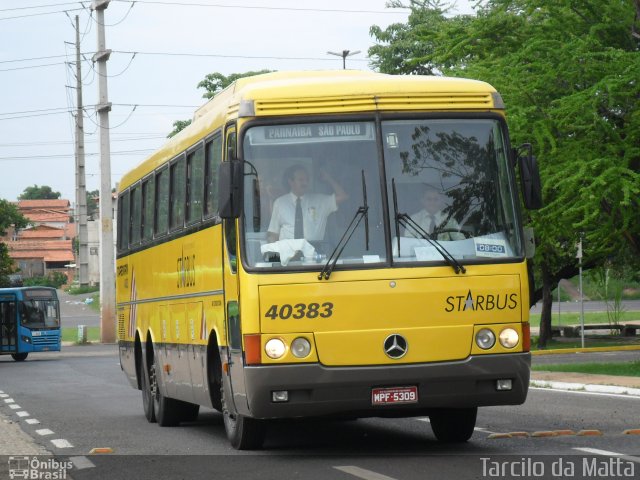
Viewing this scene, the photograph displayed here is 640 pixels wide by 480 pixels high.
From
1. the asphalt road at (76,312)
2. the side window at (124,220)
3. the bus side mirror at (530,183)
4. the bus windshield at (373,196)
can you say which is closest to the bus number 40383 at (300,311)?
the bus windshield at (373,196)

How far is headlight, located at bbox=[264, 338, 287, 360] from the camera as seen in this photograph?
12.2 metres

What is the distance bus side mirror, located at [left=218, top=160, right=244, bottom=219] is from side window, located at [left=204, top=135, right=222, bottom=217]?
1.32 metres

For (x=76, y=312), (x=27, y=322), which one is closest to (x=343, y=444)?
(x=27, y=322)

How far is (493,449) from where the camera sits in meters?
13.0

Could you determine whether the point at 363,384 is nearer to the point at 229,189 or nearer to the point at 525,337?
the point at 525,337

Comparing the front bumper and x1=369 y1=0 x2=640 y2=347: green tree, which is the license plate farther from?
x1=369 y1=0 x2=640 y2=347: green tree

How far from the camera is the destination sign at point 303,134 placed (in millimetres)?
12625

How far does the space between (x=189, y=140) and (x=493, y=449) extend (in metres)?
4.74

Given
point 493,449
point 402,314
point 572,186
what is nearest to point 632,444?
point 493,449

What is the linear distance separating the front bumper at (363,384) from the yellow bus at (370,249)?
12mm

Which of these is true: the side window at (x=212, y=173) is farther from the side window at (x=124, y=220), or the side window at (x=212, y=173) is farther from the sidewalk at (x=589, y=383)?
the sidewalk at (x=589, y=383)

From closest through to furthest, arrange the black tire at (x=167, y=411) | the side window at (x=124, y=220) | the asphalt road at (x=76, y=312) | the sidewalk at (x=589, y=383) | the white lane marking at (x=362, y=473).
→ the white lane marking at (x=362, y=473) → the black tire at (x=167, y=411) → the side window at (x=124, y=220) → the sidewalk at (x=589, y=383) → the asphalt road at (x=76, y=312)

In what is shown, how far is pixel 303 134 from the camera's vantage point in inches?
497

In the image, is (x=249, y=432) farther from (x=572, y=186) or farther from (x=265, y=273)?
(x=572, y=186)
